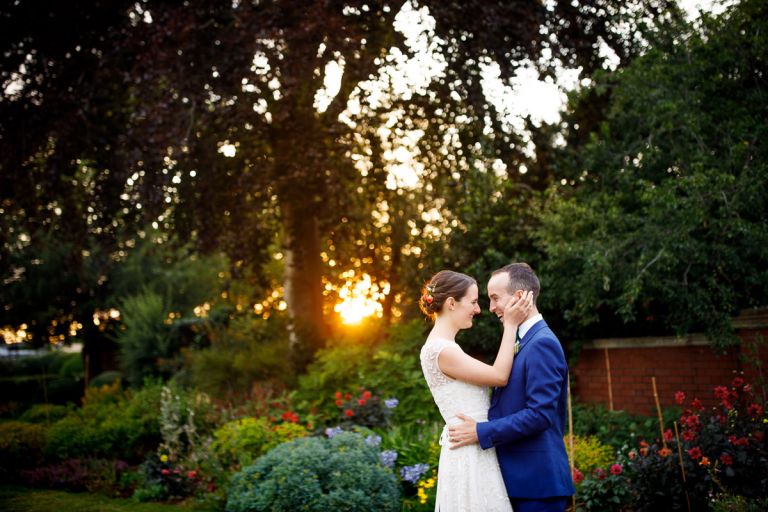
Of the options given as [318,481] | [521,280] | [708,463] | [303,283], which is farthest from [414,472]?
[303,283]

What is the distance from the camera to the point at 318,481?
612cm

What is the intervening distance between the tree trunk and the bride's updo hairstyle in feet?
26.8

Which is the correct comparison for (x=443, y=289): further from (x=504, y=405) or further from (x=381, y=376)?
(x=381, y=376)

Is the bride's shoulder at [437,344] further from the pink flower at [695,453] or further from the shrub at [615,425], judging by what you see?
the shrub at [615,425]

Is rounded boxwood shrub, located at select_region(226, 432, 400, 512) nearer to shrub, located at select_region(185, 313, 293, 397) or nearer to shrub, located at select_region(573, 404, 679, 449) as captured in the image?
shrub, located at select_region(573, 404, 679, 449)

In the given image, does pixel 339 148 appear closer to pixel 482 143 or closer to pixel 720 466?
pixel 482 143

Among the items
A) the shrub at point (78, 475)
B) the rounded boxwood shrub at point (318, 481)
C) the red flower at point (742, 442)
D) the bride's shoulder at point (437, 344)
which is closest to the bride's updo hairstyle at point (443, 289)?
the bride's shoulder at point (437, 344)

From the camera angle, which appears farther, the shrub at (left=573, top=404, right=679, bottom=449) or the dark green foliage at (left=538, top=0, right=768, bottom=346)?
the shrub at (left=573, top=404, right=679, bottom=449)

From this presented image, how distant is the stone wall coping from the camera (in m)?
7.64

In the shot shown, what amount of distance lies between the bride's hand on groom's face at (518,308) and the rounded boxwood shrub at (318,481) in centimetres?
288

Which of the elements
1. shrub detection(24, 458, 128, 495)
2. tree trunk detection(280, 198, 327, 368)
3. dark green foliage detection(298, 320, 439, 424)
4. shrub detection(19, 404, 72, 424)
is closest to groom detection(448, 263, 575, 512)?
dark green foliage detection(298, 320, 439, 424)

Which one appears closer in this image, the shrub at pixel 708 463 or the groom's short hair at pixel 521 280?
the groom's short hair at pixel 521 280

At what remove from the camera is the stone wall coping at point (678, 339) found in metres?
7.64

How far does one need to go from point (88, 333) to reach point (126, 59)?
1465 cm
